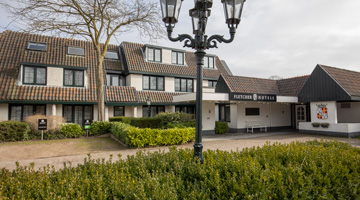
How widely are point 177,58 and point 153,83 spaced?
4.50 metres

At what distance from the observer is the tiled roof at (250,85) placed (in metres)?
17.3

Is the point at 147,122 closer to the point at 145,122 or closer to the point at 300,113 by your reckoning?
the point at 145,122

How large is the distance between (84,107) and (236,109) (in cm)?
1333

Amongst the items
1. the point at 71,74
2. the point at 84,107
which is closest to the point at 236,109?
the point at 84,107

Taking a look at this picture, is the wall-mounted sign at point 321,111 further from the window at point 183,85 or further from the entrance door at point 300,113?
the window at point 183,85

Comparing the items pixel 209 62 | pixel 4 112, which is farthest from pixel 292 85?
pixel 4 112

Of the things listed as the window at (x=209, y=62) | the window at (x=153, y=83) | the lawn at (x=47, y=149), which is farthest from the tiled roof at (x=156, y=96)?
the lawn at (x=47, y=149)

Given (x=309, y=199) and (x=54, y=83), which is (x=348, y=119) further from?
(x=54, y=83)

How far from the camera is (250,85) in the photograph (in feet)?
60.5

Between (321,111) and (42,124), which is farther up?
(321,111)

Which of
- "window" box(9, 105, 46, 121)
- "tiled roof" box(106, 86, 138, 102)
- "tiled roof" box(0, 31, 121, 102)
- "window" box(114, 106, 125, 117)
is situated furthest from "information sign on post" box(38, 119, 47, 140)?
"window" box(114, 106, 125, 117)

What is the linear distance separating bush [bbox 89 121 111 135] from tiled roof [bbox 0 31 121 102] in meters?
3.03

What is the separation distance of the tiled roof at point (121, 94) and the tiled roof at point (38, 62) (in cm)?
126

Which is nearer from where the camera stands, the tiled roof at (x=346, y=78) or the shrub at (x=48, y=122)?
the shrub at (x=48, y=122)
